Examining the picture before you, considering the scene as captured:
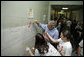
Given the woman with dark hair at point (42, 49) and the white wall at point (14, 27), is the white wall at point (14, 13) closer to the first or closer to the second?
the white wall at point (14, 27)

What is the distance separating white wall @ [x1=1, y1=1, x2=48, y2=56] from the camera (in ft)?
4.71

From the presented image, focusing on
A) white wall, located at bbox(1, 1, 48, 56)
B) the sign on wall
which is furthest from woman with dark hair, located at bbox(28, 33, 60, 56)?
the sign on wall

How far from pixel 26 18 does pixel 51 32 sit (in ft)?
2.33

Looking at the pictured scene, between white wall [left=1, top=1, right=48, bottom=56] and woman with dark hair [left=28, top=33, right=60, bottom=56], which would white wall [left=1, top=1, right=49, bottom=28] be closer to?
white wall [left=1, top=1, right=48, bottom=56]

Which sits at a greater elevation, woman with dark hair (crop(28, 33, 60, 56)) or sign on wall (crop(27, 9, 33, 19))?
sign on wall (crop(27, 9, 33, 19))

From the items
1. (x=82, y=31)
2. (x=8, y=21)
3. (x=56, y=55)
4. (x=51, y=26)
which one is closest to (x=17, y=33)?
(x=8, y=21)

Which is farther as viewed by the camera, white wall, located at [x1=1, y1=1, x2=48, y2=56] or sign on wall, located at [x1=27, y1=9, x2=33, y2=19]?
sign on wall, located at [x1=27, y1=9, x2=33, y2=19]

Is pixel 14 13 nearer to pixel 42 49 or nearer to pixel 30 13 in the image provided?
pixel 30 13

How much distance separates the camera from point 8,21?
1.48m

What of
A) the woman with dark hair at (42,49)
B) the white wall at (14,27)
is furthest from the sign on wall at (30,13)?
the woman with dark hair at (42,49)

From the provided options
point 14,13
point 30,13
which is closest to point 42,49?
point 14,13

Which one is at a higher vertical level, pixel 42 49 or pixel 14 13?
pixel 14 13

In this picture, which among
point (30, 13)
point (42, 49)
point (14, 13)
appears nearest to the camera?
point (42, 49)

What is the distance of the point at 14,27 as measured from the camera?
159 centimetres
